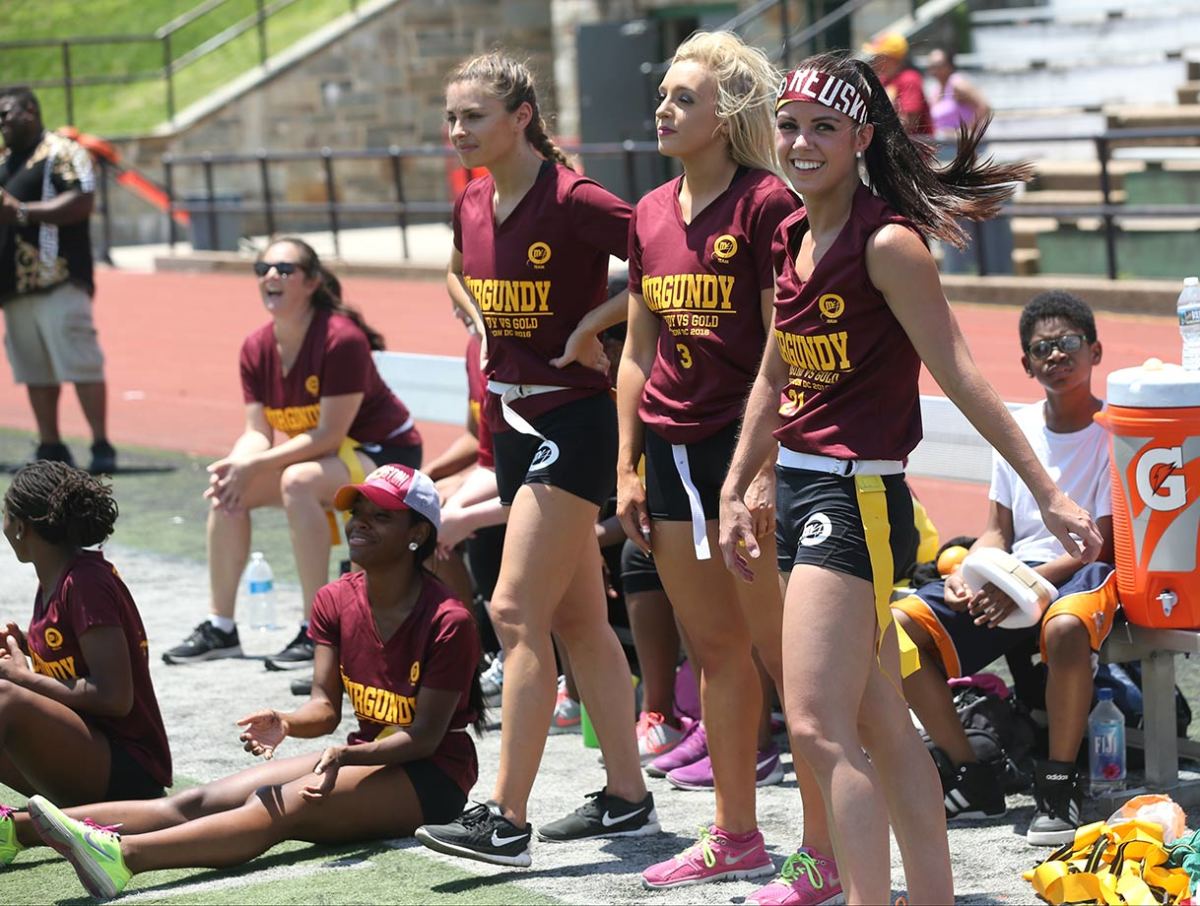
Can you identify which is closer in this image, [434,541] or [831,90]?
[831,90]

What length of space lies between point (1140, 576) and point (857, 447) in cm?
141

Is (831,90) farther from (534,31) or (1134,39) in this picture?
(534,31)

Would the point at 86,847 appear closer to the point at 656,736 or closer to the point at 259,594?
the point at 656,736

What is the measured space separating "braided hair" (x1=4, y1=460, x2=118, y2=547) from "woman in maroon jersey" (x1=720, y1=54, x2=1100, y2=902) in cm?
198

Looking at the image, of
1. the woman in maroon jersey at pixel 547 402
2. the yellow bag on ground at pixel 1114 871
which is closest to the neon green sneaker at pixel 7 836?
the woman in maroon jersey at pixel 547 402

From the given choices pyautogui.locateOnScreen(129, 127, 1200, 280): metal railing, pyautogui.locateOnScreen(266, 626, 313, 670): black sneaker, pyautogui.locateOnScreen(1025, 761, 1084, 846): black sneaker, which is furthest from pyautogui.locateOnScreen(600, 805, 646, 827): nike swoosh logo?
pyautogui.locateOnScreen(129, 127, 1200, 280): metal railing

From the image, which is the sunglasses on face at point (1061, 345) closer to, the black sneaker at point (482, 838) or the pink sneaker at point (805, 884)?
the pink sneaker at point (805, 884)

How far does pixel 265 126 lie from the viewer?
27625 mm

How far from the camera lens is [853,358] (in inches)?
157

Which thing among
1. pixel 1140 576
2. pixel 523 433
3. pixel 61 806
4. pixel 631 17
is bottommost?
pixel 61 806

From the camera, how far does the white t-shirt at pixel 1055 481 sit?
540 cm

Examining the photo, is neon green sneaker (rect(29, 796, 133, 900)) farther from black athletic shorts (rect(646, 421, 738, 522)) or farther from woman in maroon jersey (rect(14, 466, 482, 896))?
black athletic shorts (rect(646, 421, 738, 522))

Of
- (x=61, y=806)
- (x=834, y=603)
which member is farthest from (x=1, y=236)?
(x=834, y=603)

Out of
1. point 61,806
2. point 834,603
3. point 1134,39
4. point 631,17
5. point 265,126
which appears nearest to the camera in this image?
point 834,603
